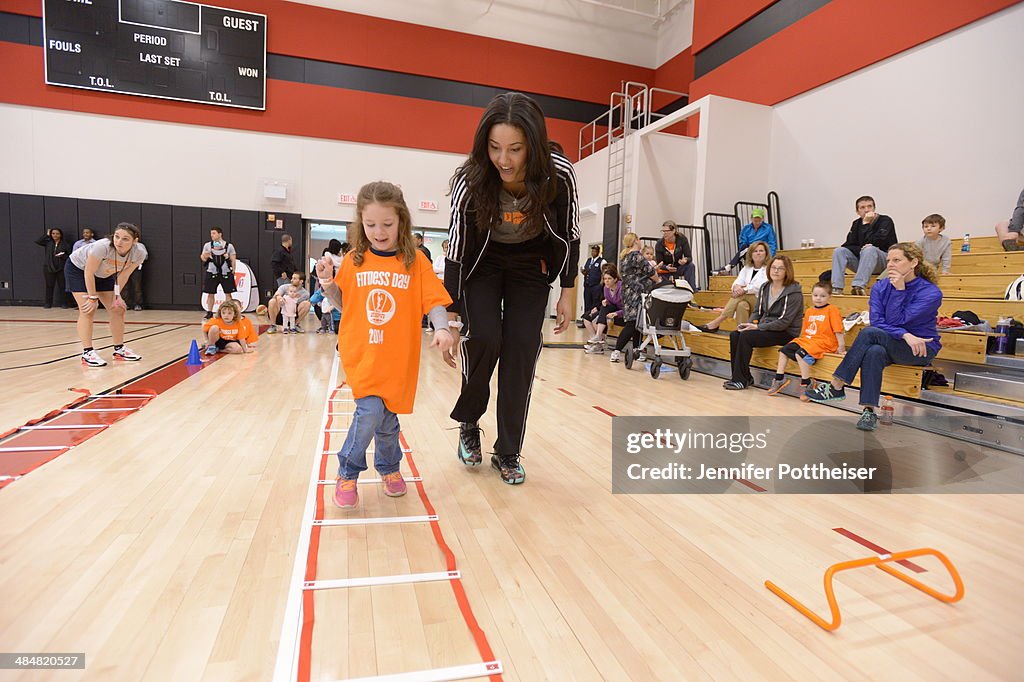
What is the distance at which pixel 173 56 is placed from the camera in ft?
33.9

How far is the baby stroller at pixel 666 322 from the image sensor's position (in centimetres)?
540

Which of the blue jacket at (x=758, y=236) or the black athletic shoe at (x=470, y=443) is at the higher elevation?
the blue jacket at (x=758, y=236)

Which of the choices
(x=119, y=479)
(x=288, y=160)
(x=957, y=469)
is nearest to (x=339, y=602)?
(x=119, y=479)

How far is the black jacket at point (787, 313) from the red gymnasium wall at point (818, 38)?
4172 mm

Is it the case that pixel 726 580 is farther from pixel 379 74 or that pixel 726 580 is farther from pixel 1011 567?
pixel 379 74

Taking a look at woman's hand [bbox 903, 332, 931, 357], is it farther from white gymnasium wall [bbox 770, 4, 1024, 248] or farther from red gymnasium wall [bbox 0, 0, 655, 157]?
red gymnasium wall [bbox 0, 0, 655, 157]

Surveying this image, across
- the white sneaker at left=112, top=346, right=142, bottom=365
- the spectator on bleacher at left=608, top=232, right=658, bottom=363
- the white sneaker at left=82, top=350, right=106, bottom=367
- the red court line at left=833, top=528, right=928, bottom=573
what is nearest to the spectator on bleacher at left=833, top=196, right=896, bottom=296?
the spectator on bleacher at left=608, top=232, right=658, bottom=363

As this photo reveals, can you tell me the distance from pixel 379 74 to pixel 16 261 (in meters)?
8.01

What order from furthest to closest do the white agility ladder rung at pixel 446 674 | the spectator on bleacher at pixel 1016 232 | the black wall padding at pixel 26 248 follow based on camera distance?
the black wall padding at pixel 26 248 < the spectator on bleacher at pixel 1016 232 < the white agility ladder rung at pixel 446 674

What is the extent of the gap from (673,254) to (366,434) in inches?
244

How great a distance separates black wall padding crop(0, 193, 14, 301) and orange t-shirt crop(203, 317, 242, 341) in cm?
806

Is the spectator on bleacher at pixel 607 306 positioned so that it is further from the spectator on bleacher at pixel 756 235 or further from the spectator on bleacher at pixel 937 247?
the spectator on bleacher at pixel 937 247

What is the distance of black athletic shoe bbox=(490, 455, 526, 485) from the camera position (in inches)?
90.8

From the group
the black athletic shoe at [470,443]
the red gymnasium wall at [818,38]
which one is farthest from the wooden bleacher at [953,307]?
the black athletic shoe at [470,443]
